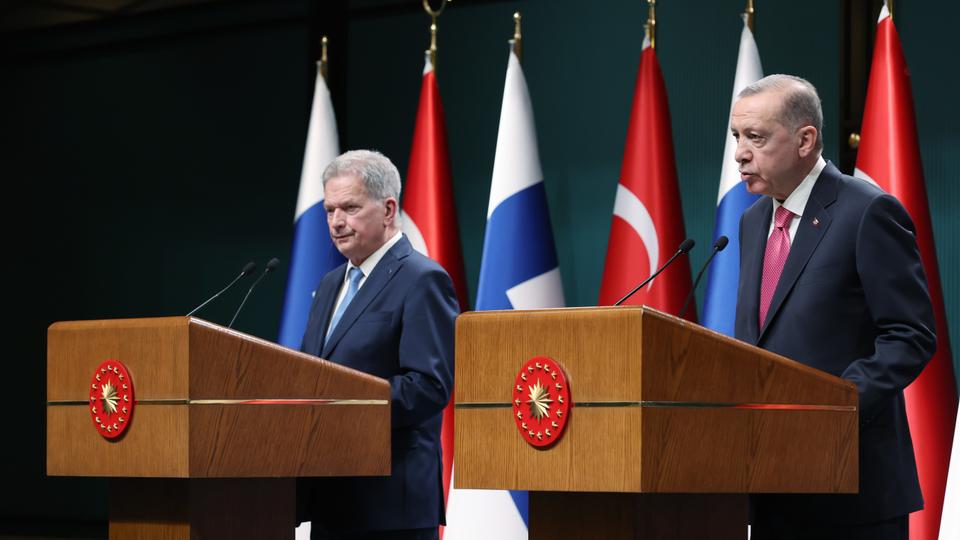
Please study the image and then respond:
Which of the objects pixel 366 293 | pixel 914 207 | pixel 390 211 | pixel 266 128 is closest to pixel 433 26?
pixel 266 128

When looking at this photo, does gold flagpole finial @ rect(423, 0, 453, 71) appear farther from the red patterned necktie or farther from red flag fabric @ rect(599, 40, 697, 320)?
the red patterned necktie

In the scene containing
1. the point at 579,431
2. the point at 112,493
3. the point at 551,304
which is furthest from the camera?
the point at 551,304

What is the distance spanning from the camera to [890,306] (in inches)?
87.7

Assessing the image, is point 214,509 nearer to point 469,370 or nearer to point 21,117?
point 469,370

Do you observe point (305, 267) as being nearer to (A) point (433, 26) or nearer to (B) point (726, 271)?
(A) point (433, 26)

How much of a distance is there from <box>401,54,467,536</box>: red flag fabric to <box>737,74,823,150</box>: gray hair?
2.61m

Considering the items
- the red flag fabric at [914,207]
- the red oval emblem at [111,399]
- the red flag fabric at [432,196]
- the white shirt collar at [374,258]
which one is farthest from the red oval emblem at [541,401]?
the red flag fabric at [432,196]

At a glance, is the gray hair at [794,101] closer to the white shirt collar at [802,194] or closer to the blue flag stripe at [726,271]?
the white shirt collar at [802,194]

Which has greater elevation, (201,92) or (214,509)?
(201,92)

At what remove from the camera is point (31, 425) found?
678 centimetres

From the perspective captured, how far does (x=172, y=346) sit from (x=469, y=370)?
60 centimetres

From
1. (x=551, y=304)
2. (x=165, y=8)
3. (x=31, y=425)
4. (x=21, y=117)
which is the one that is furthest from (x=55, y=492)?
(x=551, y=304)

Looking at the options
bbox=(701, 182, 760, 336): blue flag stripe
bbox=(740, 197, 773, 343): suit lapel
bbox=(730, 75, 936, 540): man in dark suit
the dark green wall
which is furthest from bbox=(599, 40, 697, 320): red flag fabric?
bbox=(730, 75, 936, 540): man in dark suit

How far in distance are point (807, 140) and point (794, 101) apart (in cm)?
7
